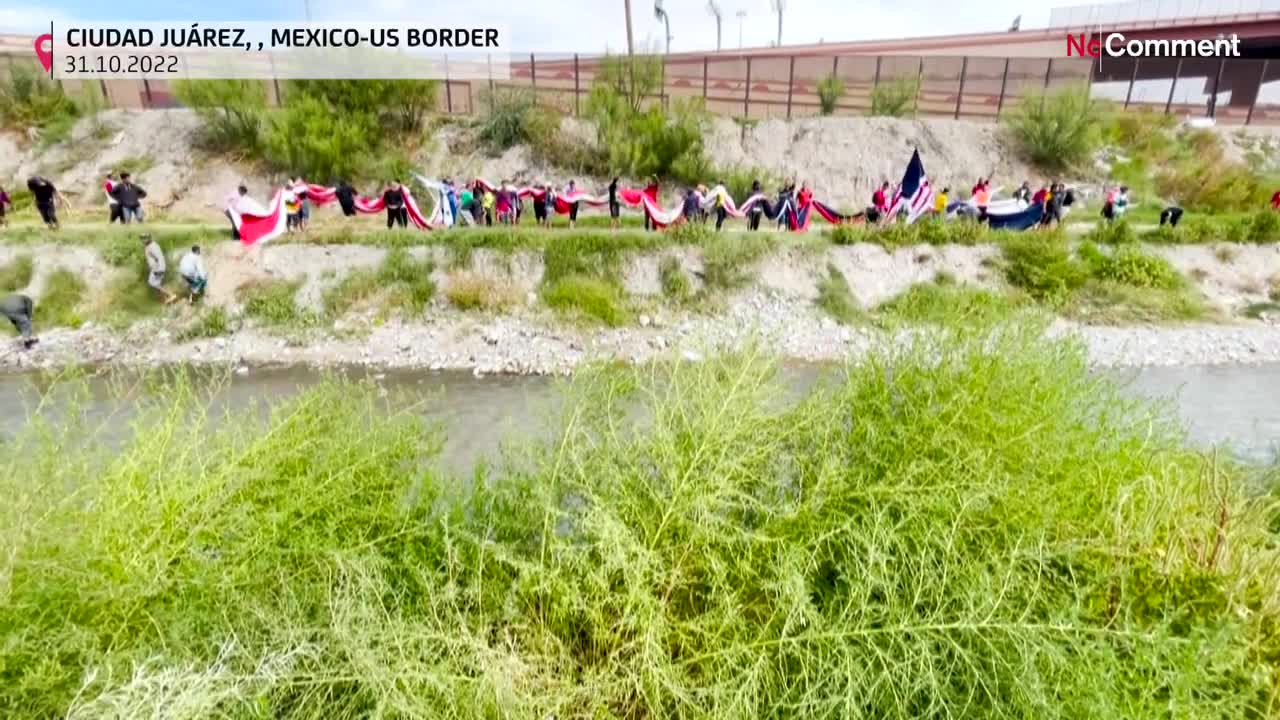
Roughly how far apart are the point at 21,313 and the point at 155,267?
211 cm

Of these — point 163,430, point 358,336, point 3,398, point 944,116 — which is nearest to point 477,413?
point 358,336

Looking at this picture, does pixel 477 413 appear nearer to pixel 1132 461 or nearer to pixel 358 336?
pixel 358 336

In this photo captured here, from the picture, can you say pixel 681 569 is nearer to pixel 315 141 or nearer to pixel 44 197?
pixel 44 197

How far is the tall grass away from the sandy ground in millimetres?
7751

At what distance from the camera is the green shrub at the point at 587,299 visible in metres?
12.7

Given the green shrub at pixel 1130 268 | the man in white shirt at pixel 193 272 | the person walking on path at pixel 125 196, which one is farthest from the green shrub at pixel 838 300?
the person walking on path at pixel 125 196

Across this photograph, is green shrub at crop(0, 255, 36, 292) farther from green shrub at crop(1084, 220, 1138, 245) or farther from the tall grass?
green shrub at crop(1084, 220, 1138, 245)

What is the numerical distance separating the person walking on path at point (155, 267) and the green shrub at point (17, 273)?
92.8 inches

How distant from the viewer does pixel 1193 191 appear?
65.0 feet

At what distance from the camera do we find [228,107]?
1873cm

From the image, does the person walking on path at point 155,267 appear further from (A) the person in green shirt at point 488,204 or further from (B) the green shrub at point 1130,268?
(B) the green shrub at point 1130,268

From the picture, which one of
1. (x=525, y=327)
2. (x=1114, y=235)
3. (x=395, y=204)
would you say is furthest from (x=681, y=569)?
(x=1114, y=235)

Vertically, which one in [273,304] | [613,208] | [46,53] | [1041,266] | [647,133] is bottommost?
[273,304]

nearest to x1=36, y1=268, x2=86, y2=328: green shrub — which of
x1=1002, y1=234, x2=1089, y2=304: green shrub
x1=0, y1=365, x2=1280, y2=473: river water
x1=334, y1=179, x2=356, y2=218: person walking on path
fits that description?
x1=0, y1=365, x2=1280, y2=473: river water
